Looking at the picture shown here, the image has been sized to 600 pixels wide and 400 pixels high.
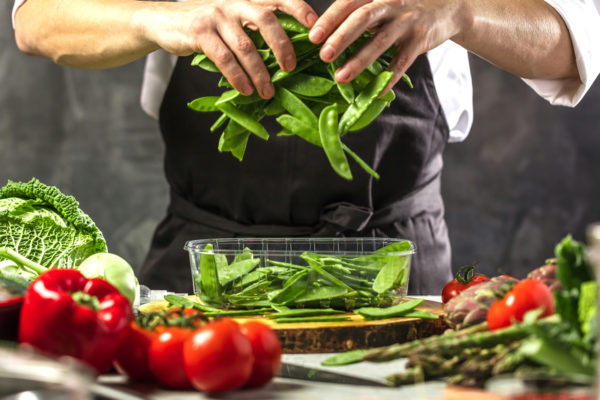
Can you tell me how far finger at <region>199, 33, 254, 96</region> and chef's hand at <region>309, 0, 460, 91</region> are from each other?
168 mm

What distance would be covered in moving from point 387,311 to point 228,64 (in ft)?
2.04

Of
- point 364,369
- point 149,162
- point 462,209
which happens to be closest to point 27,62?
point 149,162

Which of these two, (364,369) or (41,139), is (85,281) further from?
(41,139)

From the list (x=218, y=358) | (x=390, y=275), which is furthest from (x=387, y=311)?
(x=218, y=358)

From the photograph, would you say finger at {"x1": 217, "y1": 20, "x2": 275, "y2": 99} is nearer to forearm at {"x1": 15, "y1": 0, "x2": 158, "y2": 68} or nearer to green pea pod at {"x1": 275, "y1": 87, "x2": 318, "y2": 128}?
green pea pod at {"x1": 275, "y1": 87, "x2": 318, "y2": 128}

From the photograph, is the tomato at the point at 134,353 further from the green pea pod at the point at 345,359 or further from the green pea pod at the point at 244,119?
the green pea pod at the point at 244,119

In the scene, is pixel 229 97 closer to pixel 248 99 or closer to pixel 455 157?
pixel 248 99

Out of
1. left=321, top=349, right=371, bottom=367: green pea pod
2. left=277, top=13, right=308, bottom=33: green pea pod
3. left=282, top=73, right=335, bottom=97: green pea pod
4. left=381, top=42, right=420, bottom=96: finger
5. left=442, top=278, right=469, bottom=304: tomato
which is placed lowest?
left=321, top=349, right=371, bottom=367: green pea pod

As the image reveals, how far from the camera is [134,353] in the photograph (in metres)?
1.18

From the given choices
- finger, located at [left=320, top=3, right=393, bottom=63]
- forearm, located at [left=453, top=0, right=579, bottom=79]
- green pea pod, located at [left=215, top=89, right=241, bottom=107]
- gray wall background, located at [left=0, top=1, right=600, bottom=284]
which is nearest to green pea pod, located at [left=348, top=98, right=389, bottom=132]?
finger, located at [left=320, top=3, right=393, bottom=63]

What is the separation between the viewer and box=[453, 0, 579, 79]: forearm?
181 cm

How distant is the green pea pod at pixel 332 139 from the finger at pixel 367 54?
0.25 ft

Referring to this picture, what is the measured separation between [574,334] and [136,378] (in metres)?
0.70

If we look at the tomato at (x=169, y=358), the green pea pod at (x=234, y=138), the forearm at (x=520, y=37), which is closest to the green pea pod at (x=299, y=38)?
the green pea pod at (x=234, y=138)
